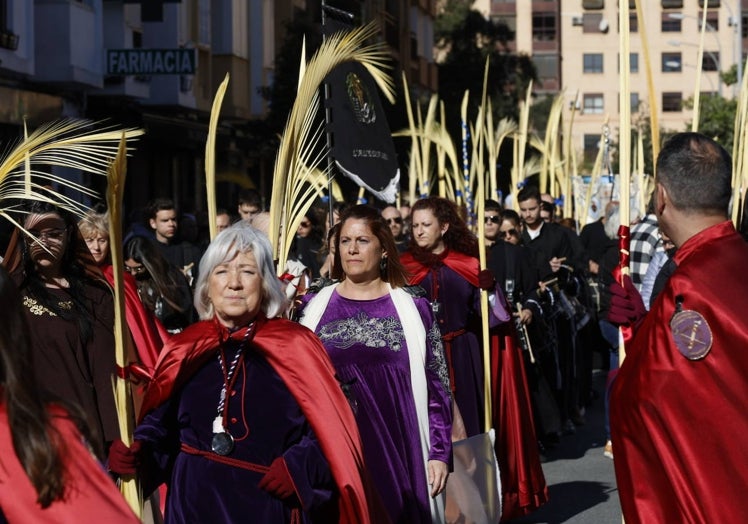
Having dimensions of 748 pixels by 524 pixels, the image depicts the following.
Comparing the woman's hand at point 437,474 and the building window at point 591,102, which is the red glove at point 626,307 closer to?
the woman's hand at point 437,474

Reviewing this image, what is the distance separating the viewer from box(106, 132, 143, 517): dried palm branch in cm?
474

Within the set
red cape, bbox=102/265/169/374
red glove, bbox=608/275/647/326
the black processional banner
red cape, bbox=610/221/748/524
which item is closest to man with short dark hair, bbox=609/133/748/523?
red cape, bbox=610/221/748/524

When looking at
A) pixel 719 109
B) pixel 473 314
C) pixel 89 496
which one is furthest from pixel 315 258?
pixel 719 109

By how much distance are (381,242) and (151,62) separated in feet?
45.1

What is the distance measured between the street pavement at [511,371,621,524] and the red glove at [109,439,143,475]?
4.78 metres

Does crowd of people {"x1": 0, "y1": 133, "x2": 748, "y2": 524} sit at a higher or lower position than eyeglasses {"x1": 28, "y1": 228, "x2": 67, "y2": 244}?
lower

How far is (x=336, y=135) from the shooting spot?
8656mm

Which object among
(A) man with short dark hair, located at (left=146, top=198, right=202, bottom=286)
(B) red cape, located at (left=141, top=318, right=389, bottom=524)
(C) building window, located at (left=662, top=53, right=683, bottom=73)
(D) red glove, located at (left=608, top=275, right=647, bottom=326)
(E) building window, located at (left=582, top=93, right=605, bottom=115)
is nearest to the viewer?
(B) red cape, located at (left=141, top=318, right=389, bottom=524)

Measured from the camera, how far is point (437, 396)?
22.1 feet

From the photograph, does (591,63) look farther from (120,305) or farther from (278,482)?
(278,482)

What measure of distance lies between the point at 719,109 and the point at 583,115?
208 ft

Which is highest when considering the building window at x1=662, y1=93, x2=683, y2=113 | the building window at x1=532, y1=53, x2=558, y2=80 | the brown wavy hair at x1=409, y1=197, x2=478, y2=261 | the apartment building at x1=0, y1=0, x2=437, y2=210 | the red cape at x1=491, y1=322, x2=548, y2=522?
the building window at x1=532, y1=53, x2=558, y2=80

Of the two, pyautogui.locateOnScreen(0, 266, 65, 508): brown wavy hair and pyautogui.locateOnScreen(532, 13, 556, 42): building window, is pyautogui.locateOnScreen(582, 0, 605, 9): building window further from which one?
pyautogui.locateOnScreen(0, 266, 65, 508): brown wavy hair

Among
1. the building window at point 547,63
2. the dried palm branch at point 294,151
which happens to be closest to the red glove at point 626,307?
the dried palm branch at point 294,151
